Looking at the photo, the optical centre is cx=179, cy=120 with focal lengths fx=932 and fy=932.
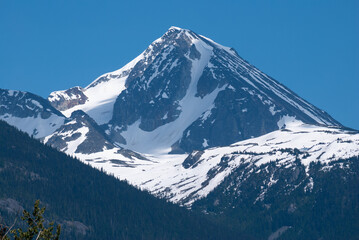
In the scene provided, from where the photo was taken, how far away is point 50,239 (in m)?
59.2

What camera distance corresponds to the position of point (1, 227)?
57.0 metres

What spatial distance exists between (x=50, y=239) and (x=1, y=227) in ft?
11.8

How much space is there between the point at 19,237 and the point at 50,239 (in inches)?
78.3

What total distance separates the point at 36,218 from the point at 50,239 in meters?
1.64

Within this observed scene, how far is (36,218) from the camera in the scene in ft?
193

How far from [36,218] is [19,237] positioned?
5.76ft

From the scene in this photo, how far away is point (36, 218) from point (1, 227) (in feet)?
8.61
